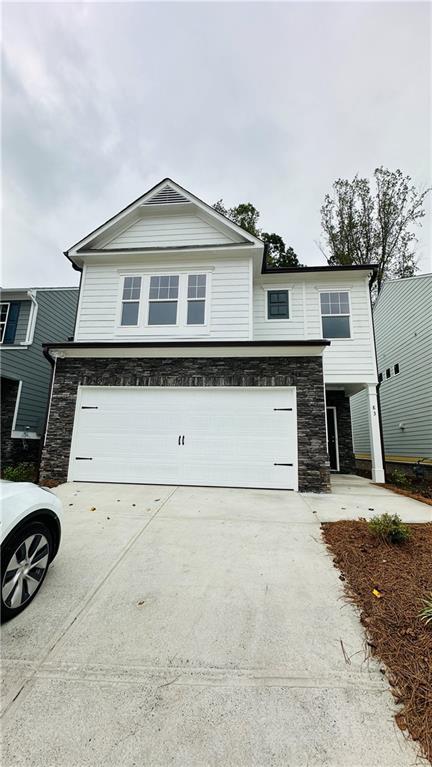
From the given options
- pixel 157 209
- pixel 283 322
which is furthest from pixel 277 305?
pixel 157 209

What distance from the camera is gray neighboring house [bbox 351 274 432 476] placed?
432 inches

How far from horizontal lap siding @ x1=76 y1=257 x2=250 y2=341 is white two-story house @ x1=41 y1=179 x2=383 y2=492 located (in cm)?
3

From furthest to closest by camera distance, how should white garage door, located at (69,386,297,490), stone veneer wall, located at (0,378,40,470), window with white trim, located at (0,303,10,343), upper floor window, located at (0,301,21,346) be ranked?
1. window with white trim, located at (0,303,10,343)
2. upper floor window, located at (0,301,21,346)
3. stone veneer wall, located at (0,378,40,470)
4. white garage door, located at (69,386,297,490)

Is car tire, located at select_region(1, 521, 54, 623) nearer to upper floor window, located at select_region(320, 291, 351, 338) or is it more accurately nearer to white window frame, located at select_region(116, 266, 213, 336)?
white window frame, located at select_region(116, 266, 213, 336)

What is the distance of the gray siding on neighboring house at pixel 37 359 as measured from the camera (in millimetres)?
11133

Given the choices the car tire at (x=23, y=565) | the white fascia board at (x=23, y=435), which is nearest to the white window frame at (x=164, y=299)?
the white fascia board at (x=23, y=435)

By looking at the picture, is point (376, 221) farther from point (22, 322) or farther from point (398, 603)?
point (398, 603)

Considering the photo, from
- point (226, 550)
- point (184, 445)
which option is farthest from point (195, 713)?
point (184, 445)

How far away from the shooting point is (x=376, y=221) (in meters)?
17.0

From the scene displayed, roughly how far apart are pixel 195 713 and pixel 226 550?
7.00 ft

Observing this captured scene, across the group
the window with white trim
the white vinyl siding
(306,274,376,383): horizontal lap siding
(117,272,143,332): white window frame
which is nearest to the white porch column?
(306,274,376,383): horizontal lap siding

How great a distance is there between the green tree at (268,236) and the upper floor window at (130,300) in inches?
454

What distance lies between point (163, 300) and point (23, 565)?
754 cm

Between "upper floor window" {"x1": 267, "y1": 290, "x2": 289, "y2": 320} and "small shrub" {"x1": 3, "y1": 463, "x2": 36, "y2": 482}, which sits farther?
"upper floor window" {"x1": 267, "y1": 290, "x2": 289, "y2": 320}
